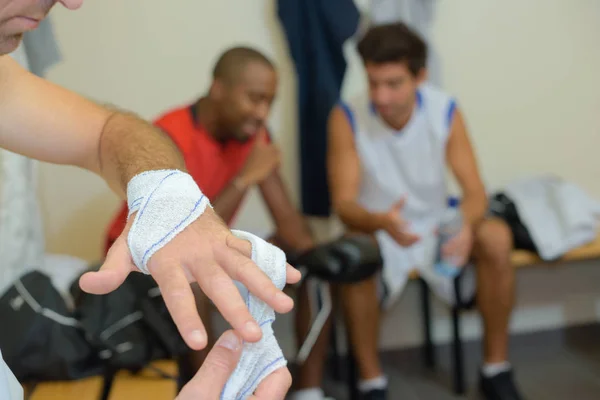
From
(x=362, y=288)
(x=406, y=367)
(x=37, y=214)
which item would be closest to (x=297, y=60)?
(x=362, y=288)

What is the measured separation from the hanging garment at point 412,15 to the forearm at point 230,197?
85 centimetres

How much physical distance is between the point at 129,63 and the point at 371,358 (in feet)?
4.31

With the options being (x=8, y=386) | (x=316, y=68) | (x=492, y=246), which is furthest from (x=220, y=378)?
(x=316, y=68)

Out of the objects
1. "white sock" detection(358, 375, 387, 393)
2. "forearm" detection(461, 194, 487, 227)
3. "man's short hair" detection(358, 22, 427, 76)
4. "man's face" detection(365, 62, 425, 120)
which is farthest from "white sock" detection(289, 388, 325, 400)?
"man's short hair" detection(358, 22, 427, 76)

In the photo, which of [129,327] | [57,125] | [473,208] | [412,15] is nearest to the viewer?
[57,125]

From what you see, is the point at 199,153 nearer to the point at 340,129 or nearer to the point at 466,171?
the point at 340,129

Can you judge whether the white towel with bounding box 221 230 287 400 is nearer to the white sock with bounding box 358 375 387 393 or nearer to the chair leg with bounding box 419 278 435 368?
the white sock with bounding box 358 375 387 393

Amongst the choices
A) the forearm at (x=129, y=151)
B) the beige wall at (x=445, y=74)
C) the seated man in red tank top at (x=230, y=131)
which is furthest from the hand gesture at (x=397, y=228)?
the forearm at (x=129, y=151)

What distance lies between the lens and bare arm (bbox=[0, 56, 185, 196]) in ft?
2.85

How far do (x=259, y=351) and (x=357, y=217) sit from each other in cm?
146

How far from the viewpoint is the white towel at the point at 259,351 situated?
577 millimetres

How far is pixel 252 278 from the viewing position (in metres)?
0.54

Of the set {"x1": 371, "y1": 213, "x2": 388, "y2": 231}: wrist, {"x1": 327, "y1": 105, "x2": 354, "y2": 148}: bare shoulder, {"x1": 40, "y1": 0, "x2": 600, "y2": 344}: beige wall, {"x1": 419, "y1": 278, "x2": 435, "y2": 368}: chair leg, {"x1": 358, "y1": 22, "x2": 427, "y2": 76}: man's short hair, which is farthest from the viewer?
{"x1": 419, "y1": 278, "x2": 435, "y2": 368}: chair leg

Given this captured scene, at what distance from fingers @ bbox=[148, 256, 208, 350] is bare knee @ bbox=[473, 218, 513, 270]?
1.64 metres
